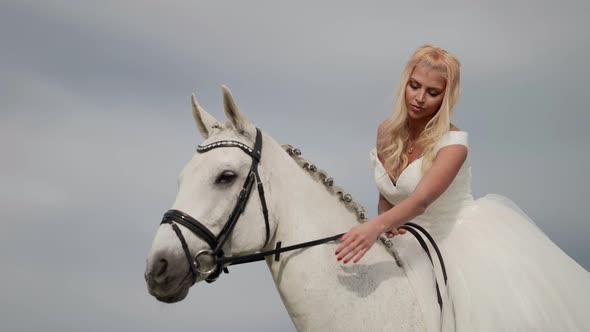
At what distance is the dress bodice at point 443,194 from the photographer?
17.3 ft

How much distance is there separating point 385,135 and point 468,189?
3.14 ft

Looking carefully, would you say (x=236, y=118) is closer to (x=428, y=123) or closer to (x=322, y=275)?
(x=322, y=275)

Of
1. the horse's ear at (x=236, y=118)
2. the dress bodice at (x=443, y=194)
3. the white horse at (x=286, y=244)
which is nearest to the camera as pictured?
the white horse at (x=286, y=244)

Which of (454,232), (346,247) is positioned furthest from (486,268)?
(346,247)

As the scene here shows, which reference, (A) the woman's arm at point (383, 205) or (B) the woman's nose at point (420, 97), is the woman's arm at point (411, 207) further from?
(A) the woman's arm at point (383, 205)

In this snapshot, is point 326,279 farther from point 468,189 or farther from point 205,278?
point 468,189

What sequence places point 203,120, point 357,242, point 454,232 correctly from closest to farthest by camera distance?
point 357,242 → point 203,120 → point 454,232

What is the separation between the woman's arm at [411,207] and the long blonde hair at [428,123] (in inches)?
8.3

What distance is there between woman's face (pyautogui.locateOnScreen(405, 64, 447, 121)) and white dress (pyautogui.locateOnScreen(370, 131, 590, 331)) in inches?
16.5

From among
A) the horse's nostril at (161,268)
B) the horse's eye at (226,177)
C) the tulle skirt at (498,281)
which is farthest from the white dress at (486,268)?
the horse's nostril at (161,268)

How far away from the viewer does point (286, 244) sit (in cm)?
477

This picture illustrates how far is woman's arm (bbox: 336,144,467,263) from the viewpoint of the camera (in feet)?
15.2

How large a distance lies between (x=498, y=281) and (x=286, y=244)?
1.76m

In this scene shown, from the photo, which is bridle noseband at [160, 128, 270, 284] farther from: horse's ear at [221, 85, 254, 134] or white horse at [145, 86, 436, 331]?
horse's ear at [221, 85, 254, 134]
